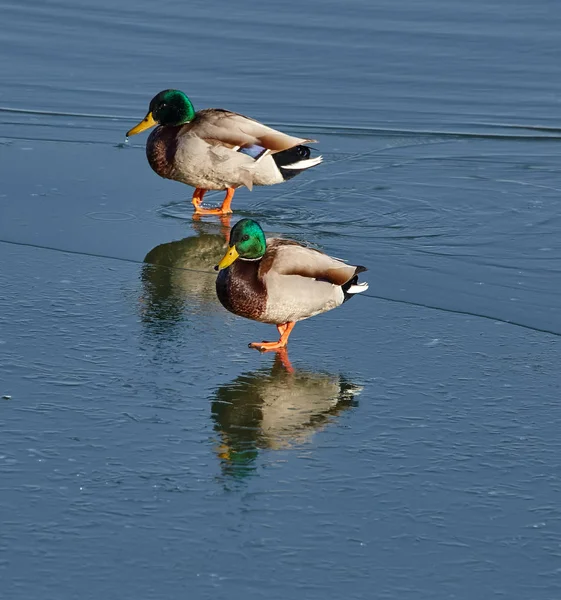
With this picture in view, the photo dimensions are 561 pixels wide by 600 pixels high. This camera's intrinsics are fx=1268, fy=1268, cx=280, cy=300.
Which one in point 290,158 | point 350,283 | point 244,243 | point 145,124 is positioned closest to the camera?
point 244,243

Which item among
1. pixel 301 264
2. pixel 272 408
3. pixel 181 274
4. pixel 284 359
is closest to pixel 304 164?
pixel 181 274

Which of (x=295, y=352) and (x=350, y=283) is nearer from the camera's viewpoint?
(x=295, y=352)

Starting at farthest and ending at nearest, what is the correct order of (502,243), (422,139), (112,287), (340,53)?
(340,53) < (422,139) < (502,243) < (112,287)

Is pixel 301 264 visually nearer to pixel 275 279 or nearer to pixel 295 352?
pixel 275 279

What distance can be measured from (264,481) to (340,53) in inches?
293

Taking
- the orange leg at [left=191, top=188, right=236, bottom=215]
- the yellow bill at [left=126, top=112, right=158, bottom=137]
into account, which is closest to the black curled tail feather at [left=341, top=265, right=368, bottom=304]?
the orange leg at [left=191, top=188, right=236, bottom=215]

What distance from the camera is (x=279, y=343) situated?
5.58 meters

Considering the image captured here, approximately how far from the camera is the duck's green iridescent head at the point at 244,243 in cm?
541

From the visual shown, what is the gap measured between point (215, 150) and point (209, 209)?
0.37 m

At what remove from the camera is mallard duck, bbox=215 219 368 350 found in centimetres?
544

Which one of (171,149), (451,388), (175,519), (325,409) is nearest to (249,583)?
(175,519)

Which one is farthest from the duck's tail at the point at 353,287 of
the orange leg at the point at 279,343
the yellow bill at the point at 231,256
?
the yellow bill at the point at 231,256

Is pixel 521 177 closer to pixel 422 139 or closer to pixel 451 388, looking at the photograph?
pixel 422 139

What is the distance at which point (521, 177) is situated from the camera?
8.23 metres
